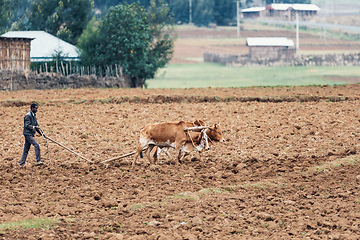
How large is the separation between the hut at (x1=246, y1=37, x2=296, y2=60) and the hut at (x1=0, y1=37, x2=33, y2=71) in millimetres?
26852

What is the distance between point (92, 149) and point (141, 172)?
3126mm

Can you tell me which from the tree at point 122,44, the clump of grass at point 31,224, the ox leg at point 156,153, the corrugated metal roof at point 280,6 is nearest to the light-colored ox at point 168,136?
the ox leg at point 156,153

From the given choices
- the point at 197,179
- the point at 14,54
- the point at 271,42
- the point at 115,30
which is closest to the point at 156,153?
the point at 197,179

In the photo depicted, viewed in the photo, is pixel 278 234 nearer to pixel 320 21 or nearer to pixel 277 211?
pixel 277 211

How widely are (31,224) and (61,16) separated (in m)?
42.7

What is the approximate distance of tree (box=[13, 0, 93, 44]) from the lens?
49.8 meters

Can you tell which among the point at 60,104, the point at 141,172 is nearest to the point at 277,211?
the point at 141,172

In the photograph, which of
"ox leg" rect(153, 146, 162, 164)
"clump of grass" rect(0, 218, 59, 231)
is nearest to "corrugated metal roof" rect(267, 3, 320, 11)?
"ox leg" rect(153, 146, 162, 164)

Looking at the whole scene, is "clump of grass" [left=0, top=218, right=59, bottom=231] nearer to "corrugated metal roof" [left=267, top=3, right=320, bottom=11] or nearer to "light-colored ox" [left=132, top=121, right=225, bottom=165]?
"light-colored ox" [left=132, top=121, right=225, bottom=165]

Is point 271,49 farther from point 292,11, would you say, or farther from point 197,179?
point 197,179

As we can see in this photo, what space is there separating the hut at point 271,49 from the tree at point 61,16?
17641 mm

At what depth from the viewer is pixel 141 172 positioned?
13523mm

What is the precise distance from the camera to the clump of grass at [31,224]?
960 cm

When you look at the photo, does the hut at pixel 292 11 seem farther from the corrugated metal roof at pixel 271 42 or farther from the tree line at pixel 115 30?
the tree line at pixel 115 30
